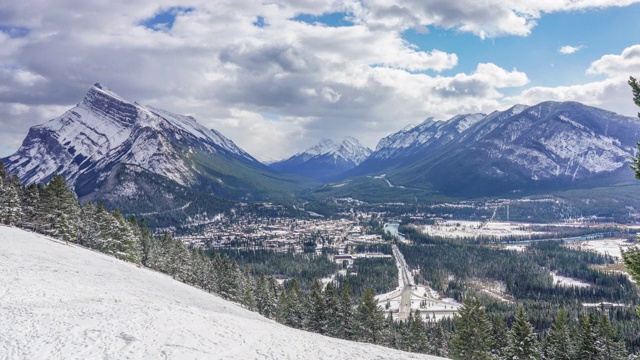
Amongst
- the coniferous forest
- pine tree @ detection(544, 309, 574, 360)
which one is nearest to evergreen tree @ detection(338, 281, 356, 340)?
the coniferous forest

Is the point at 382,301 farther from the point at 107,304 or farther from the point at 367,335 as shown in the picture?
the point at 107,304

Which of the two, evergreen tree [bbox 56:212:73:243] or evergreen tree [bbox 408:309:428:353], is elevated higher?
evergreen tree [bbox 56:212:73:243]

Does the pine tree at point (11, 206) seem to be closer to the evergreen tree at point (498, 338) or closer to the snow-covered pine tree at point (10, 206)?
the snow-covered pine tree at point (10, 206)

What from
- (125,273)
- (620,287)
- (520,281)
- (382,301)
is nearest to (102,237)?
(125,273)

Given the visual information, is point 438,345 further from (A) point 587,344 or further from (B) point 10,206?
(B) point 10,206

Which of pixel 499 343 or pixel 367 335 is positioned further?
pixel 367 335

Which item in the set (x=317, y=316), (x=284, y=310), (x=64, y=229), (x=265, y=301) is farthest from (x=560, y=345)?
(x=64, y=229)

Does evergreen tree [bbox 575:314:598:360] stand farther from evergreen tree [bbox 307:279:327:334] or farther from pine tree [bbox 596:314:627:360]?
evergreen tree [bbox 307:279:327:334]
